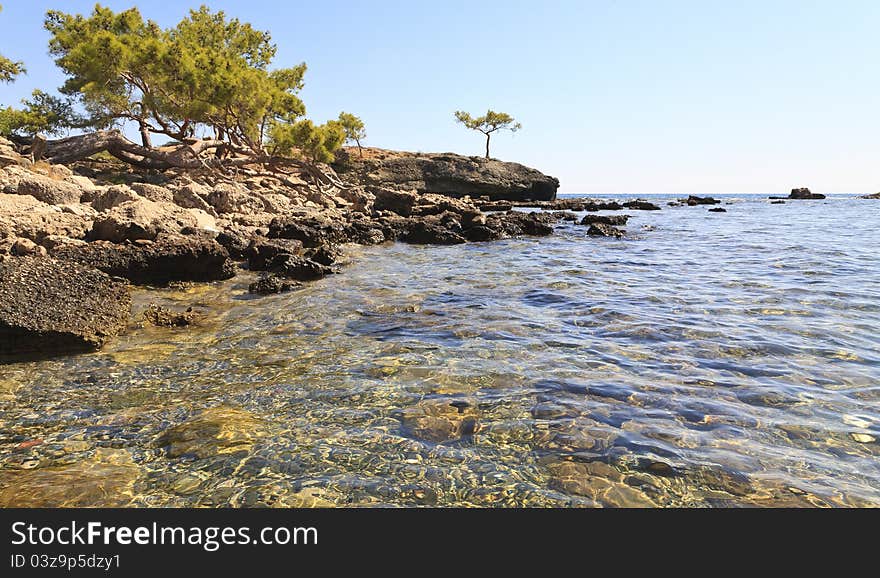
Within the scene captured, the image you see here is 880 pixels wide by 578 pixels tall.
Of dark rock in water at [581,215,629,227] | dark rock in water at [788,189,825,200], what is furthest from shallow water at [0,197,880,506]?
dark rock in water at [788,189,825,200]

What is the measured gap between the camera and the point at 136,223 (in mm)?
10891

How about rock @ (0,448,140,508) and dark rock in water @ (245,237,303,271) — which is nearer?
rock @ (0,448,140,508)

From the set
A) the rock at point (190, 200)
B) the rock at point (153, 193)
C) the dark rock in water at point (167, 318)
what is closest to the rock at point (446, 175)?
the rock at point (190, 200)

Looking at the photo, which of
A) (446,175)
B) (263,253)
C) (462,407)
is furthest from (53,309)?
(446,175)

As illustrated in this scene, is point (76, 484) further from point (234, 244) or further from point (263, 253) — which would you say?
point (234, 244)

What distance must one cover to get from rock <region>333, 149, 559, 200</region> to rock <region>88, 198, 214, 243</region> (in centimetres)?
4225

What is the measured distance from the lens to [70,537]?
263cm

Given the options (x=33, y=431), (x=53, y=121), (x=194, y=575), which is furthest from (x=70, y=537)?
(x=53, y=121)

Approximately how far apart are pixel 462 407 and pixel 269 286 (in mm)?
6404

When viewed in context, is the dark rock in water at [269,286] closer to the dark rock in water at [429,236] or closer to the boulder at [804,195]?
the dark rock in water at [429,236]

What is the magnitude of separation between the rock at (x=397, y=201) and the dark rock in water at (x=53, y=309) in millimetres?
22806

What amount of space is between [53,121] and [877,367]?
139 feet

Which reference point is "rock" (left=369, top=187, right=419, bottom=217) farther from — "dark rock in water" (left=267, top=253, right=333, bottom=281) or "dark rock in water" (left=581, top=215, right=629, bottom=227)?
"dark rock in water" (left=267, top=253, right=333, bottom=281)

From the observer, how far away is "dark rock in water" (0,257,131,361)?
5.71m
